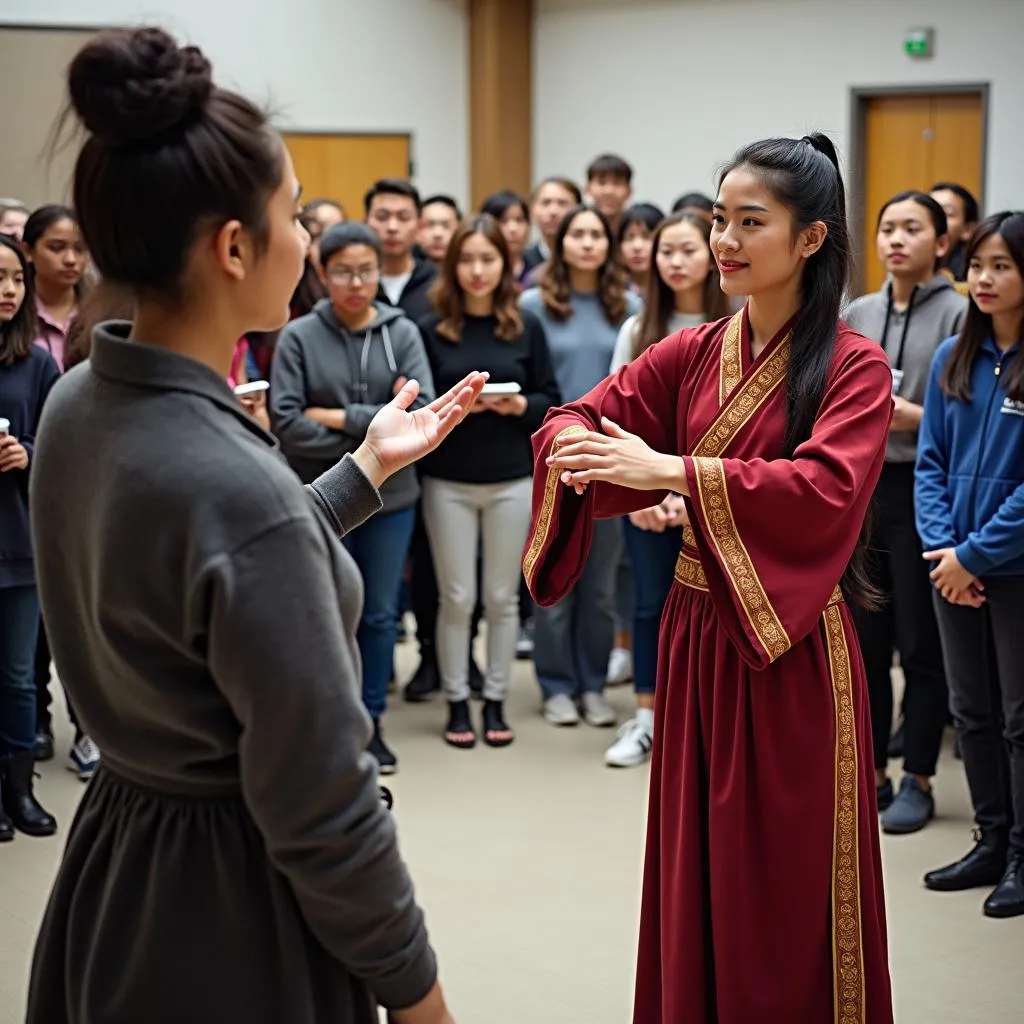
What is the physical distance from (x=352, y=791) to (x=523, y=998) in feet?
6.00

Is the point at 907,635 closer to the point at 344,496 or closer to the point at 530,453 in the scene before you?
the point at 530,453

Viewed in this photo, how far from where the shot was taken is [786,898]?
7.43 ft

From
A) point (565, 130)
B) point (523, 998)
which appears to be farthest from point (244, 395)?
point (565, 130)

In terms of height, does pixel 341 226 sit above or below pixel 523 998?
above

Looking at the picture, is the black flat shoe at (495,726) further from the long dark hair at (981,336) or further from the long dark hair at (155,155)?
the long dark hair at (155,155)

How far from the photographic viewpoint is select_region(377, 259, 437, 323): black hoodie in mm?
5184

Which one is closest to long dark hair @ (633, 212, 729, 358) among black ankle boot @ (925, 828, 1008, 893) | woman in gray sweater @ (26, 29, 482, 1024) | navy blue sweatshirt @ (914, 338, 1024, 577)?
navy blue sweatshirt @ (914, 338, 1024, 577)

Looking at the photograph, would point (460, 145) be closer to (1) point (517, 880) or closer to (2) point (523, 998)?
(1) point (517, 880)

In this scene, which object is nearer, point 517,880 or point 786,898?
point 786,898

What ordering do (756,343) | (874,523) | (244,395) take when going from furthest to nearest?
(244,395)
(874,523)
(756,343)

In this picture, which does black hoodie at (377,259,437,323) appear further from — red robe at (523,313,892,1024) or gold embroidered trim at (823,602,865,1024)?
gold embroidered trim at (823,602,865,1024)

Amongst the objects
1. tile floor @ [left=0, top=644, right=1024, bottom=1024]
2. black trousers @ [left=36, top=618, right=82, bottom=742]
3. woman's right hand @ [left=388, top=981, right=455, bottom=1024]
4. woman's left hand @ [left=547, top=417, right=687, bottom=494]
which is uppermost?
woman's left hand @ [left=547, top=417, right=687, bottom=494]

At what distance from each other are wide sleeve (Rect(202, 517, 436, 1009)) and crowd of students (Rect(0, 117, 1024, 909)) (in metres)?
2.11

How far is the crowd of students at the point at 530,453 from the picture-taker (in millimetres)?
3443
